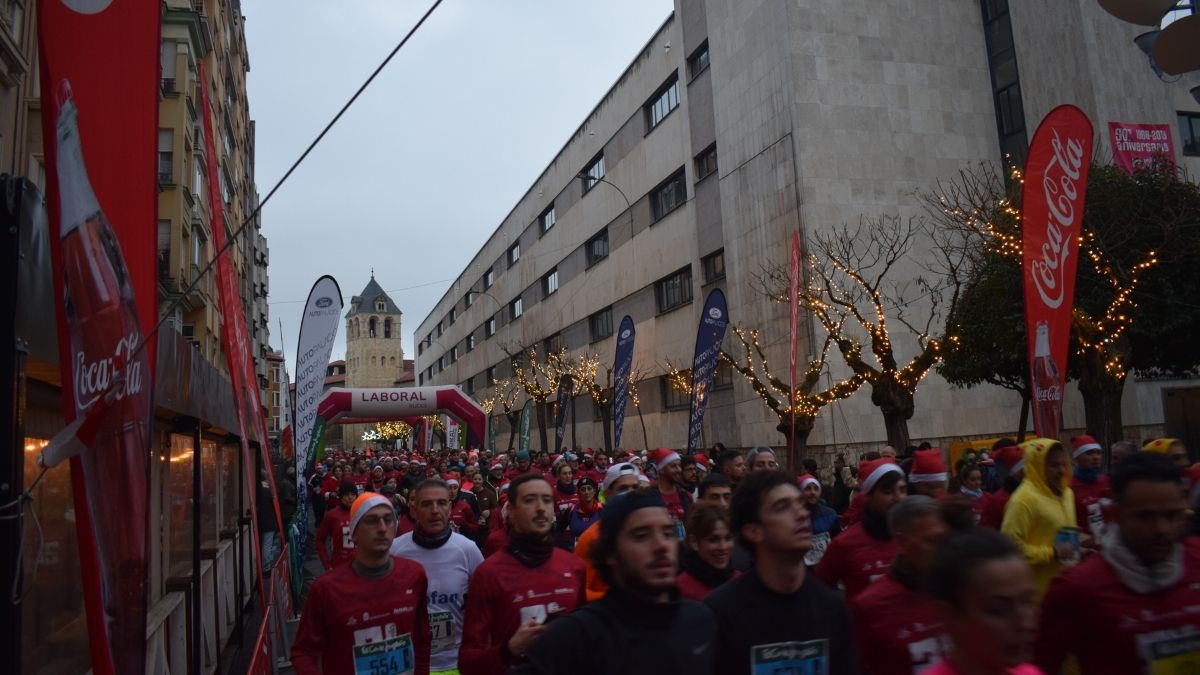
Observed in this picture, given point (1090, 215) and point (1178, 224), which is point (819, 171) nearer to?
point (1090, 215)

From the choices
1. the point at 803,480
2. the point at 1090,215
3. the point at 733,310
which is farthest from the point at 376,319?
the point at 803,480

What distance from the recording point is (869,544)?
5.04m

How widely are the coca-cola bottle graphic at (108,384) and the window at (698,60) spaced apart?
30.3m

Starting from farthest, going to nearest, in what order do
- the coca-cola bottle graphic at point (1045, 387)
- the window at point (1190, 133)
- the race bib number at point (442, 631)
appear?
1. the window at point (1190, 133)
2. the coca-cola bottle graphic at point (1045, 387)
3. the race bib number at point (442, 631)

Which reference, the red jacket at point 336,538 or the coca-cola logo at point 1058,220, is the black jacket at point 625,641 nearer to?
the red jacket at point 336,538

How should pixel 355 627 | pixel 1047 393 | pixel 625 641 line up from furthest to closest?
pixel 1047 393 < pixel 355 627 < pixel 625 641

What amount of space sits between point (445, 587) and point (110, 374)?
3201mm

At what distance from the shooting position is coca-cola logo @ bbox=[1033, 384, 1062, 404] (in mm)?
9516

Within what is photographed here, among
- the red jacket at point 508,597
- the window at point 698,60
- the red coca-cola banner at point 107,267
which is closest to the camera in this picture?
the red coca-cola banner at point 107,267

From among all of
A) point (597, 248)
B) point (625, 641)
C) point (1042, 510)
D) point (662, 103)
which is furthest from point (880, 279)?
point (625, 641)

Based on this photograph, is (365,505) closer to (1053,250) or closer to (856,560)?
(856,560)

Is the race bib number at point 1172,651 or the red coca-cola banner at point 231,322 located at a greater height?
the red coca-cola banner at point 231,322

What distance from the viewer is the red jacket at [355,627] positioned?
16.0 feet

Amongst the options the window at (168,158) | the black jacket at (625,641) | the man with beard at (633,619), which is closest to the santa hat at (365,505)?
the man with beard at (633,619)
